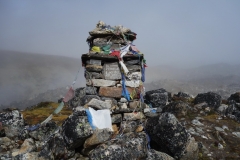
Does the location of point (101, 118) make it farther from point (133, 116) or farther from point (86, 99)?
point (133, 116)

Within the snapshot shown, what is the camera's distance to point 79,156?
22.9ft

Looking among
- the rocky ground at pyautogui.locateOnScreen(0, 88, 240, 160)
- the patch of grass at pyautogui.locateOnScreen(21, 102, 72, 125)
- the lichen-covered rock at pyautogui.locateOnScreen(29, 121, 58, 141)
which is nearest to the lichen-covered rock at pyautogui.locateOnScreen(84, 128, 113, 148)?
the rocky ground at pyautogui.locateOnScreen(0, 88, 240, 160)

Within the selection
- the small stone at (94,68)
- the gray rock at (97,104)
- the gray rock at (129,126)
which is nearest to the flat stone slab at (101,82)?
the small stone at (94,68)

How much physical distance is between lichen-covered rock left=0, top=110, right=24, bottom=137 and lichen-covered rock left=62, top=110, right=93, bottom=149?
14.6 feet

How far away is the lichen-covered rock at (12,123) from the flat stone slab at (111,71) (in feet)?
17.6

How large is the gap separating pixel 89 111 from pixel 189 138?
3858mm

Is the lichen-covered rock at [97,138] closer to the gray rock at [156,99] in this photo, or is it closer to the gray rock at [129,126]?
the gray rock at [129,126]

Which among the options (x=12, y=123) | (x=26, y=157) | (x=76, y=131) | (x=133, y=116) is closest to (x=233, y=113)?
(x=133, y=116)

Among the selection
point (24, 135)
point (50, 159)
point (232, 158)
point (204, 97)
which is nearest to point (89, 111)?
point (50, 159)

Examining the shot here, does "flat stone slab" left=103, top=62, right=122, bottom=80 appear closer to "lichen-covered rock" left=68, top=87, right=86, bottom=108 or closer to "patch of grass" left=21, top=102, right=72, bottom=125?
"lichen-covered rock" left=68, top=87, right=86, bottom=108

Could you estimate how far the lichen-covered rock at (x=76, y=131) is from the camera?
668 centimetres

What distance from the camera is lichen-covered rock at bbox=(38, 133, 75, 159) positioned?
21.7 feet

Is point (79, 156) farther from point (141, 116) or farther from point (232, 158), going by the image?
point (232, 158)

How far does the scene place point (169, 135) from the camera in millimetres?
7512
